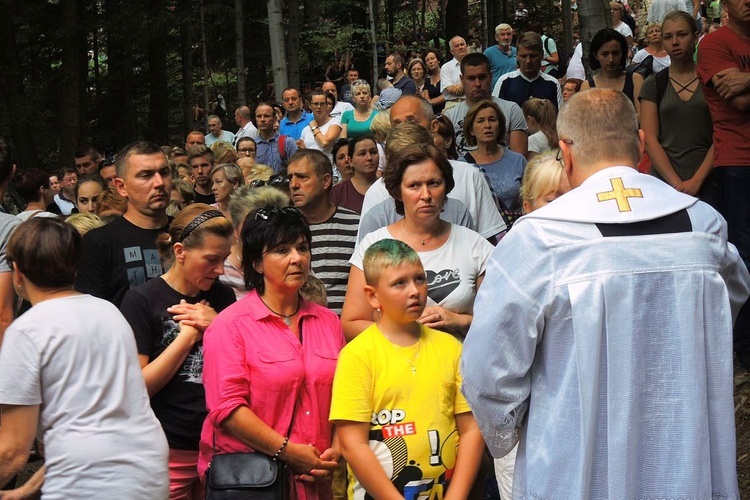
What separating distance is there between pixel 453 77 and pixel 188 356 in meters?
13.2

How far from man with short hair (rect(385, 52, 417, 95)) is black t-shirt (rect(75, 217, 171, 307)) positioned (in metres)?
13.1

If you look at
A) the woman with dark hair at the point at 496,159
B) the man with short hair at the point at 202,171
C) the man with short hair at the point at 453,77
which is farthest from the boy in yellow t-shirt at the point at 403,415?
the man with short hair at the point at 453,77

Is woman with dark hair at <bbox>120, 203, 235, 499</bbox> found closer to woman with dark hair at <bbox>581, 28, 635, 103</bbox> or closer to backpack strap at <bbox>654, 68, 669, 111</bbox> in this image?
backpack strap at <bbox>654, 68, 669, 111</bbox>

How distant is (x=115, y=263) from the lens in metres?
6.04

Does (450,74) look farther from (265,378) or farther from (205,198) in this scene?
(265,378)

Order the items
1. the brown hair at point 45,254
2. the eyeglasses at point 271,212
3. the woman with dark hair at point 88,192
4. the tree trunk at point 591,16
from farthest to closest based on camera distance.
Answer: the tree trunk at point 591,16
the woman with dark hair at point 88,192
the eyeglasses at point 271,212
the brown hair at point 45,254

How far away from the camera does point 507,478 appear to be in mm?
5258

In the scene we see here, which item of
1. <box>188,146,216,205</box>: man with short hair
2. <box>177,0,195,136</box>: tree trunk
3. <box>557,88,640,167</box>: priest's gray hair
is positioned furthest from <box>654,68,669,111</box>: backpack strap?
<box>177,0,195,136</box>: tree trunk

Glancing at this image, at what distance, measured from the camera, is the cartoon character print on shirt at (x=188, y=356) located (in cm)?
516

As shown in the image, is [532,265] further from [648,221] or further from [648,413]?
[648,413]

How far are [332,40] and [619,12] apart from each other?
10.2 metres

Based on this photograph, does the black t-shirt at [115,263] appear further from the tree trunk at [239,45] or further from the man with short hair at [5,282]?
the tree trunk at [239,45]

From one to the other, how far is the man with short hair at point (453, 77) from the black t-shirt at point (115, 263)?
960 centimetres

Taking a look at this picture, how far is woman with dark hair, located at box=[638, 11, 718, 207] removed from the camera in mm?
8430
